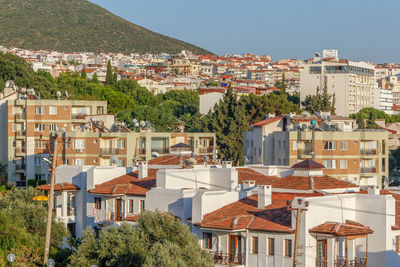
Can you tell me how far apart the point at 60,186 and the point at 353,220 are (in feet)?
63.3

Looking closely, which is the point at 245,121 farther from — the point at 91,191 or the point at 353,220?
the point at 353,220

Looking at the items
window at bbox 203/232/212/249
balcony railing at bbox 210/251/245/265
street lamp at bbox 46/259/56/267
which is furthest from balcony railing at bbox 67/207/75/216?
balcony railing at bbox 210/251/245/265

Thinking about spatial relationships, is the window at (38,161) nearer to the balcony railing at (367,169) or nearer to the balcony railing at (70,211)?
the balcony railing at (367,169)

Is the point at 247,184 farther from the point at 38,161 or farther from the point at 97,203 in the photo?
the point at 38,161

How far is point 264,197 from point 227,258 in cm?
287

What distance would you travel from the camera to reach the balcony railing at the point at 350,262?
96.6 ft

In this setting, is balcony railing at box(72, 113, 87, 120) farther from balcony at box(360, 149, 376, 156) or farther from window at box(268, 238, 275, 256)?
window at box(268, 238, 275, 256)

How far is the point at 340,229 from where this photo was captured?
2900 cm

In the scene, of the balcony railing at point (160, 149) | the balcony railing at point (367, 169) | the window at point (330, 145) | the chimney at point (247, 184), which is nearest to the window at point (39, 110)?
the balcony railing at point (160, 149)

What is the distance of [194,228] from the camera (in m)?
32.1

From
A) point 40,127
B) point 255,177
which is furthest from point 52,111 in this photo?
point 255,177

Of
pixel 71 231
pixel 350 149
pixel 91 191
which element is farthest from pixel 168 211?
pixel 350 149

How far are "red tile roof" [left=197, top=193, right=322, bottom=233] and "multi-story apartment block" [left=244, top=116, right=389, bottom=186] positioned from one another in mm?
38597

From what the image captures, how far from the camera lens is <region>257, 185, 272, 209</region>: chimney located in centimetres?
3210
